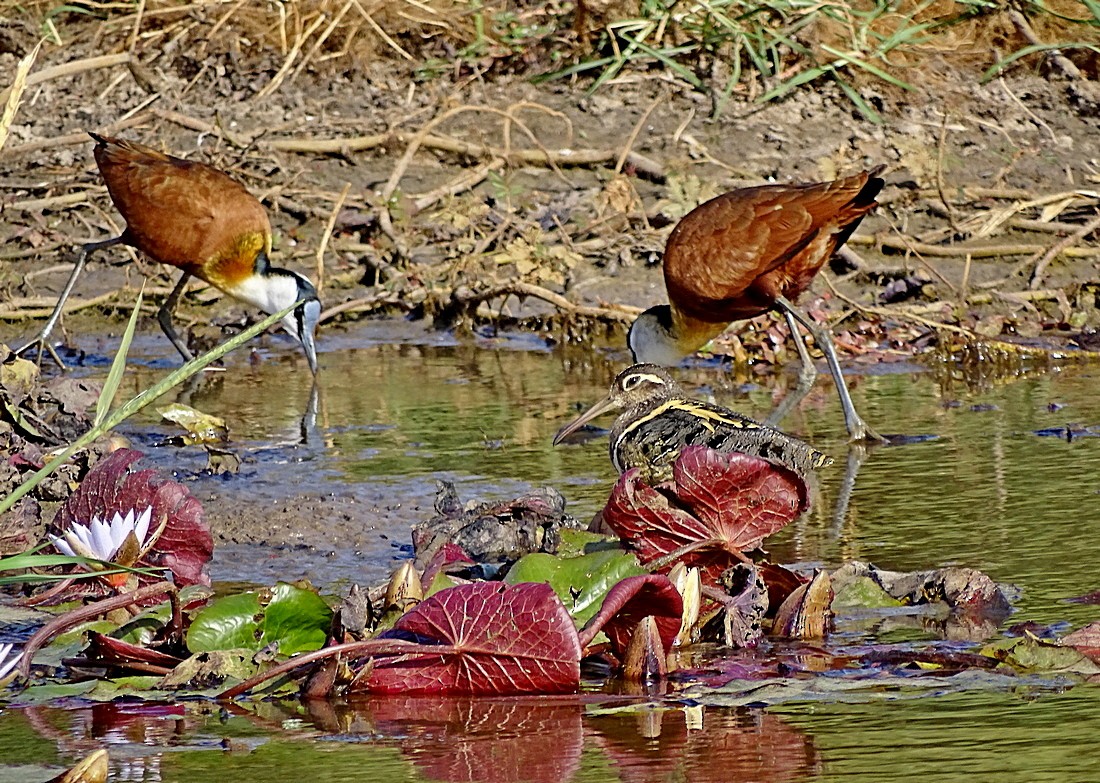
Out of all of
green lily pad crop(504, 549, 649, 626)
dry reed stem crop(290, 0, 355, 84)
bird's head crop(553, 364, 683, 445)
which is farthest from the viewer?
dry reed stem crop(290, 0, 355, 84)

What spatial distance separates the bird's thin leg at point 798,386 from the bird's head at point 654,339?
550mm

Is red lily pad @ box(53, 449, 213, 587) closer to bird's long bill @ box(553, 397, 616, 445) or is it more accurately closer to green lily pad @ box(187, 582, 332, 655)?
green lily pad @ box(187, 582, 332, 655)

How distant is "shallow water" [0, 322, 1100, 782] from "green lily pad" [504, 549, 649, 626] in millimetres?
470

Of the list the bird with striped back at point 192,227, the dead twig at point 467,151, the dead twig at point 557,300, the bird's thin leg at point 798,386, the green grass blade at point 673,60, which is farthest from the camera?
the green grass blade at point 673,60

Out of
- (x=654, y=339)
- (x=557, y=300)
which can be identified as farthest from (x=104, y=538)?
(x=557, y=300)

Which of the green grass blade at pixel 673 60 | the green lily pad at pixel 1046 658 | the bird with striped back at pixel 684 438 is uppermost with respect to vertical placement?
the green grass blade at pixel 673 60

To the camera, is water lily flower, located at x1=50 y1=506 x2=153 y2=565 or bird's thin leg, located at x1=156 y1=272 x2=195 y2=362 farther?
bird's thin leg, located at x1=156 y1=272 x2=195 y2=362

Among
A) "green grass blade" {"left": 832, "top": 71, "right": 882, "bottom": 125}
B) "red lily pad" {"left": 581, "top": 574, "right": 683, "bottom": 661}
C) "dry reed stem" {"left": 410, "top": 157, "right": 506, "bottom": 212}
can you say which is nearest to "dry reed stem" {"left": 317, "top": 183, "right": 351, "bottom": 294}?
"dry reed stem" {"left": 410, "top": 157, "right": 506, "bottom": 212}

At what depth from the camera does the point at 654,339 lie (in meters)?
8.41

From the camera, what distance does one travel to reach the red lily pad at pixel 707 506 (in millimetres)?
3932

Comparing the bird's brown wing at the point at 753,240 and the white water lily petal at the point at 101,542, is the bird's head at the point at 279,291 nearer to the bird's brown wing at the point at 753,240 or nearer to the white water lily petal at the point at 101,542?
the bird's brown wing at the point at 753,240

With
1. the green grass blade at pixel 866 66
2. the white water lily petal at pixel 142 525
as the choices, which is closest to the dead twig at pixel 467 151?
the green grass blade at pixel 866 66

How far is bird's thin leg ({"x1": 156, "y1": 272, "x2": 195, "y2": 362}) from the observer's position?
9.56m

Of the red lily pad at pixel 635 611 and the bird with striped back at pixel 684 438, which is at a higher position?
the bird with striped back at pixel 684 438
